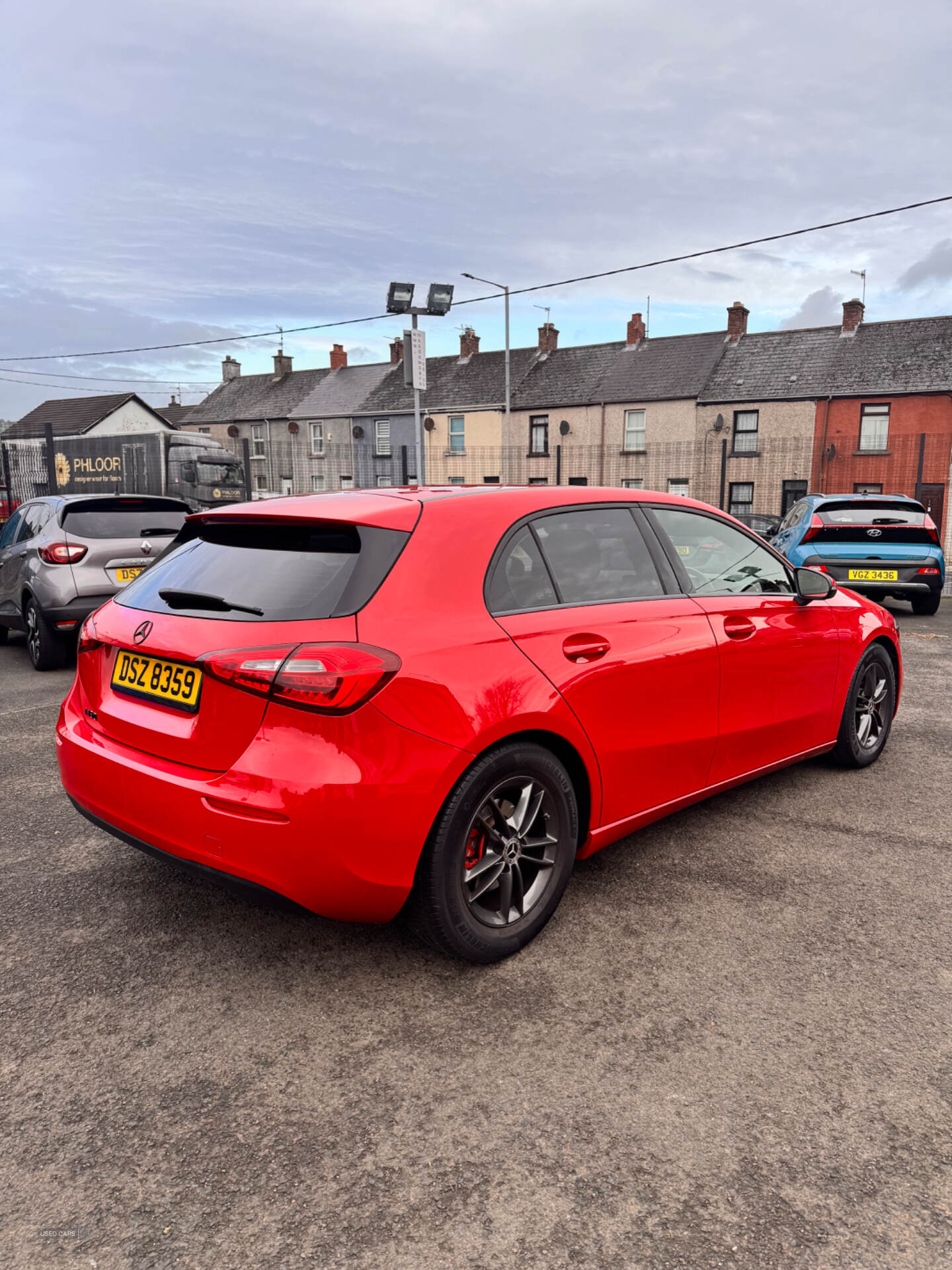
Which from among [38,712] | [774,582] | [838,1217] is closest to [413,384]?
[38,712]

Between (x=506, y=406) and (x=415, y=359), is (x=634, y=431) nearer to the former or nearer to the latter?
(x=506, y=406)

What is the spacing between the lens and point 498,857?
2.82m

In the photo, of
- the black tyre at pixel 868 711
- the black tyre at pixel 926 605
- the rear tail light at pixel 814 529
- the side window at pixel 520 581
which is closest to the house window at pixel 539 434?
the black tyre at pixel 926 605

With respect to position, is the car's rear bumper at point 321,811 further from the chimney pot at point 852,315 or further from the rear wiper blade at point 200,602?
the chimney pot at point 852,315

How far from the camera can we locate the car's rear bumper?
2416 millimetres

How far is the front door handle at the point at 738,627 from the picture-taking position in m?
3.71

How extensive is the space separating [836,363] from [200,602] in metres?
→ 34.5

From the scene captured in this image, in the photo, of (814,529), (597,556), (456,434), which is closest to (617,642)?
(597,556)

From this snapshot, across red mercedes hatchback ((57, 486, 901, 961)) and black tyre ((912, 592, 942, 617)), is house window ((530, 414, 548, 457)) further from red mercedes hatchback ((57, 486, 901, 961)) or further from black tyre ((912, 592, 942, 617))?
red mercedes hatchback ((57, 486, 901, 961))

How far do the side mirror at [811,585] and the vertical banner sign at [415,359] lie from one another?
1543 centimetres

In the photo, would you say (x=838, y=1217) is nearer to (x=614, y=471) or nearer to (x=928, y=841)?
(x=928, y=841)

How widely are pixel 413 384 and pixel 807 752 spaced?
52.2 ft

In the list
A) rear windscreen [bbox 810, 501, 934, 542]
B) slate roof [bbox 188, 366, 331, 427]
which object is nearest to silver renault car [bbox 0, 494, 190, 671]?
rear windscreen [bbox 810, 501, 934, 542]

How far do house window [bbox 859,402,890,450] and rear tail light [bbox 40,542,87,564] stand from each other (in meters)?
29.9
